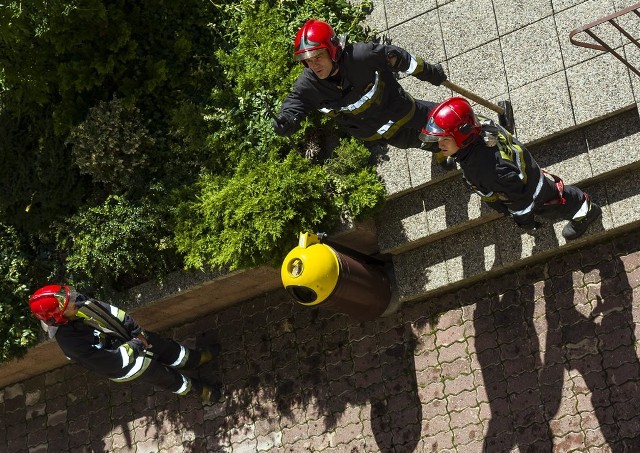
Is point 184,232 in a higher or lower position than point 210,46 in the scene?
lower

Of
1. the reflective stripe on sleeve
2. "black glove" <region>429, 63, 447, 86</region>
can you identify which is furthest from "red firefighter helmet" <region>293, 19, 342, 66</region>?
the reflective stripe on sleeve

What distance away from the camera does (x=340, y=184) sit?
8781 mm

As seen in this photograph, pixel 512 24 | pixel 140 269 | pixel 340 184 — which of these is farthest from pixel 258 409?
pixel 512 24

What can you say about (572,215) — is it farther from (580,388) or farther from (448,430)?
(448,430)

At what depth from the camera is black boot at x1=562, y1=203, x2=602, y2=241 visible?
8.06 meters

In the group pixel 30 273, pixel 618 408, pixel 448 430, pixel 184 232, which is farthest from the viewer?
pixel 30 273

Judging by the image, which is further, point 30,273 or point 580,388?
point 30,273

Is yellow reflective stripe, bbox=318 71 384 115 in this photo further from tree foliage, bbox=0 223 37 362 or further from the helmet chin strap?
tree foliage, bbox=0 223 37 362

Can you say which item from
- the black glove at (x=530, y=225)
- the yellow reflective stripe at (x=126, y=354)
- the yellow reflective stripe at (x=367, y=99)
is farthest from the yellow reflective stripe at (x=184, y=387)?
the black glove at (x=530, y=225)

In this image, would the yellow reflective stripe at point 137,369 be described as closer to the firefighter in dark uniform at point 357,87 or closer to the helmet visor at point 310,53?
the firefighter in dark uniform at point 357,87

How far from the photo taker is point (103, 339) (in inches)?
356

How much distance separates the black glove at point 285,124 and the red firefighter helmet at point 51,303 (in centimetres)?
232

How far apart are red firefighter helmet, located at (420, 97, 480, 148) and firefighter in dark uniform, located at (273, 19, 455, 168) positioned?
62 cm

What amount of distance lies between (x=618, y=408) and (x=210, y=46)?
5068 millimetres
